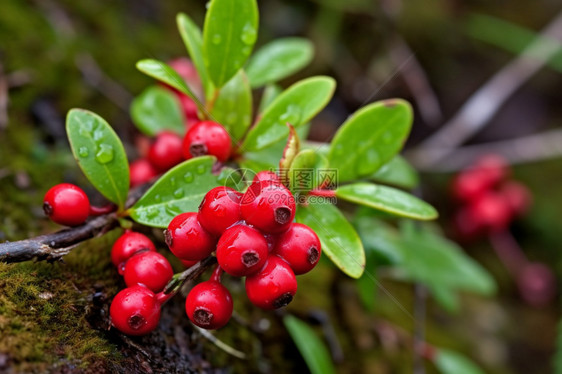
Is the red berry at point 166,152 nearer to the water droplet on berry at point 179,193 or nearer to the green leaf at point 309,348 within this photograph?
the water droplet on berry at point 179,193

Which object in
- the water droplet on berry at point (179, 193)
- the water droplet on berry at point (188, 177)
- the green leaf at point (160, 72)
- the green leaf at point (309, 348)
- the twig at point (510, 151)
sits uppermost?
the green leaf at point (160, 72)

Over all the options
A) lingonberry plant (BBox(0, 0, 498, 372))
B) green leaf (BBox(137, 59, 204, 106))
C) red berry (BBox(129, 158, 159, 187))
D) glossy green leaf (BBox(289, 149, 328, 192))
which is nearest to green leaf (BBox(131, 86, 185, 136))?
lingonberry plant (BBox(0, 0, 498, 372))

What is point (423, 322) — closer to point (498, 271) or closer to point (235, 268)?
point (498, 271)

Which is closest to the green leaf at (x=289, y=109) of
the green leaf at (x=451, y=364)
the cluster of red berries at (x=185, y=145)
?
the cluster of red berries at (x=185, y=145)

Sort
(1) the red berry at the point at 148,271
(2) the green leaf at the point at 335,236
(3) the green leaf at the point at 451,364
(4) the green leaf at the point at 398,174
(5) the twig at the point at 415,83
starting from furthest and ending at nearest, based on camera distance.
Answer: (5) the twig at the point at 415,83, (3) the green leaf at the point at 451,364, (4) the green leaf at the point at 398,174, (2) the green leaf at the point at 335,236, (1) the red berry at the point at 148,271

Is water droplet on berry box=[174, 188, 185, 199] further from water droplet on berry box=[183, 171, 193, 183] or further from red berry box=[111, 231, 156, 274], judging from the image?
red berry box=[111, 231, 156, 274]

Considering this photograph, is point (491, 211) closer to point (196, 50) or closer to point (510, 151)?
point (510, 151)
